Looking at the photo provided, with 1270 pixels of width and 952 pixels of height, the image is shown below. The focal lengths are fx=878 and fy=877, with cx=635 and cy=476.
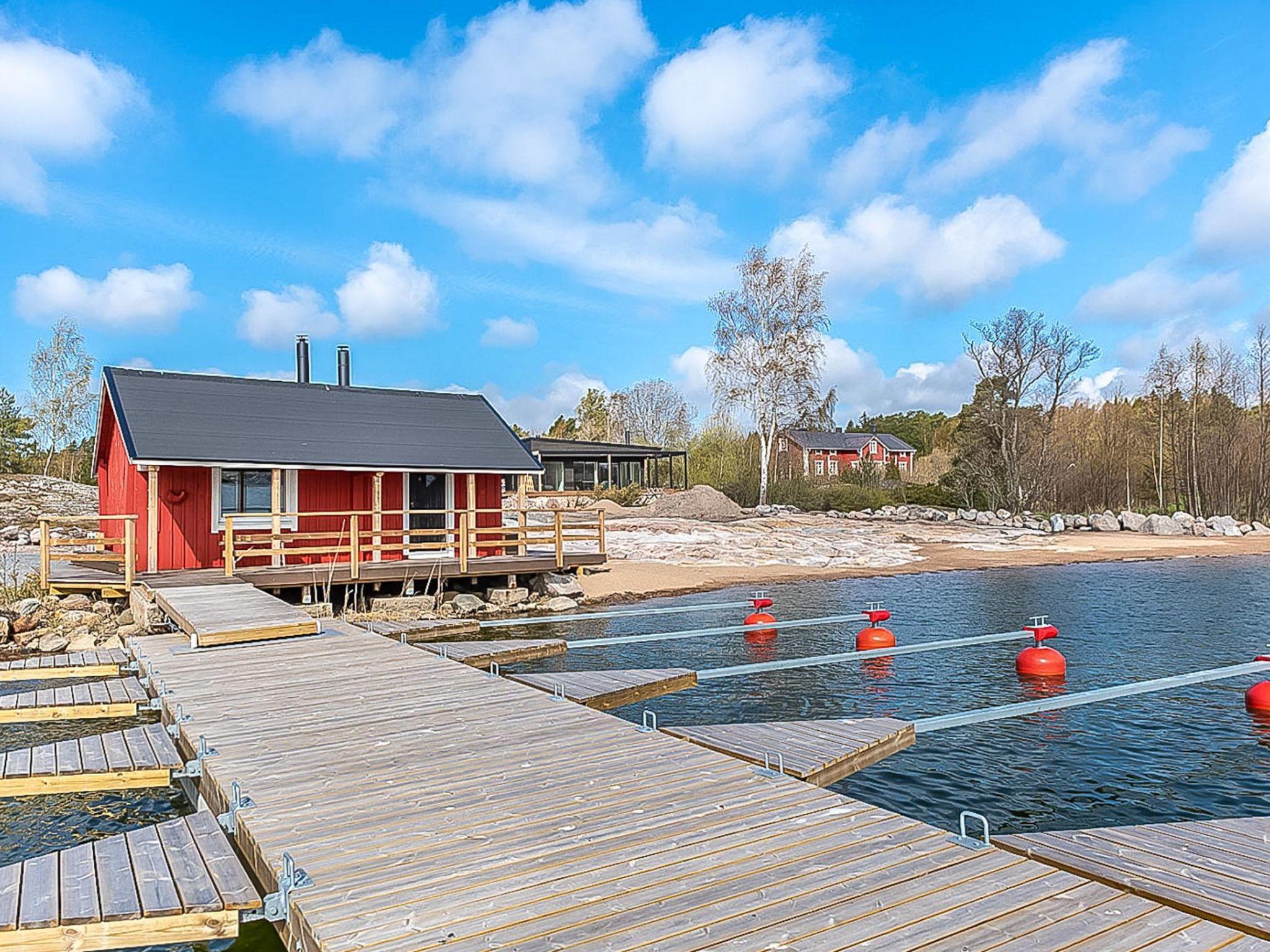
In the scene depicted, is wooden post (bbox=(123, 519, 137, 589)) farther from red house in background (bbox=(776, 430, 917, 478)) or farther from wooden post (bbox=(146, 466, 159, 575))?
red house in background (bbox=(776, 430, 917, 478))

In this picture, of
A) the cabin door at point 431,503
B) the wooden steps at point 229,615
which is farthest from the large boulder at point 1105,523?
the wooden steps at point 229,615

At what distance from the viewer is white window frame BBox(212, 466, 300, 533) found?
50.1 feet

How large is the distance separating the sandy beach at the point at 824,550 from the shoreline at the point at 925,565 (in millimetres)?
38

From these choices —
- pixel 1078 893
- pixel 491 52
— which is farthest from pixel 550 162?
pixel 1078 893

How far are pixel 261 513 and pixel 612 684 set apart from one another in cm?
990

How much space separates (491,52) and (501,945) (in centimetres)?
1617

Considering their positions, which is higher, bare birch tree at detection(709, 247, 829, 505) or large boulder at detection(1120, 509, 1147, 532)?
bare birch tree at detection(709, 247, 829, 505)

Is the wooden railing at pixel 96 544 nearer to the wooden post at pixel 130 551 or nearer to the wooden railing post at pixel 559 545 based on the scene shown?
the wooden post at pixel 130 551

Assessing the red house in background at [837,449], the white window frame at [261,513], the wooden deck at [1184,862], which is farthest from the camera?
the red house in background at [837,449]

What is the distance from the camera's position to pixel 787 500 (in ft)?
134

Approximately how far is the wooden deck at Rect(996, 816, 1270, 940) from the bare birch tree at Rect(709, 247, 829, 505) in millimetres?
35435

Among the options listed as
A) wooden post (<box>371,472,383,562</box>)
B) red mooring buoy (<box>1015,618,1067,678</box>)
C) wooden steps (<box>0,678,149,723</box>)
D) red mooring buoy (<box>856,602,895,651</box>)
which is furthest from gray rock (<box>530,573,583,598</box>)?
wooden steps (<box>0,678,149,723</box>)

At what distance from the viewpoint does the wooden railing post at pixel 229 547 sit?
14.0m

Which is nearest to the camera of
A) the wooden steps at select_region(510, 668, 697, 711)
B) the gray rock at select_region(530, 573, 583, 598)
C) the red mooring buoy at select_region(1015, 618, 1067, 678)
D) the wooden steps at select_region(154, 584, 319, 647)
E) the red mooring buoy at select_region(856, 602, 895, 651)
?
the wooden steps at select_region(510, 668, 697, 711)
